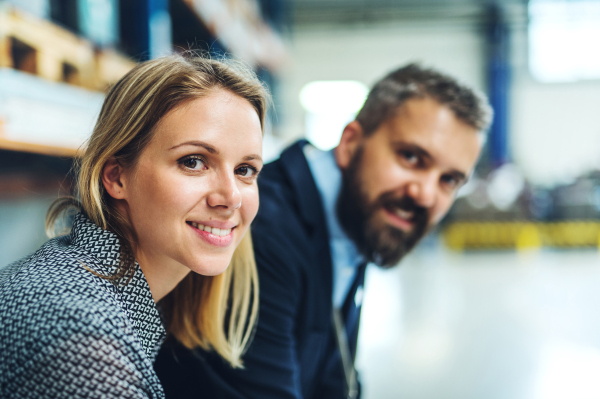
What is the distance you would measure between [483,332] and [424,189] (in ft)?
9.86

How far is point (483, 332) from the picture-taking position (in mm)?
4121

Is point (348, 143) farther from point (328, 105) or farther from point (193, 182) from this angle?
point (328, 105)

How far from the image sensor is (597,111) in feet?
38.1

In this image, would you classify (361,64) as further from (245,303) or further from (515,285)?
(245,303)

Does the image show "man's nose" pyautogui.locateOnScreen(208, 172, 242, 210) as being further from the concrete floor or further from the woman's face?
the concrete floor

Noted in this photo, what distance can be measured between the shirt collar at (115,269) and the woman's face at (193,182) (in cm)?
7

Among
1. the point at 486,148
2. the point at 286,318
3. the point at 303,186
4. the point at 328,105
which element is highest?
the point at 303,186

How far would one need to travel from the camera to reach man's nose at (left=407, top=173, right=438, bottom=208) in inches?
65.9

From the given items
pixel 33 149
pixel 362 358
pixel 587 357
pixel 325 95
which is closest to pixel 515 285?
pixel 587 357

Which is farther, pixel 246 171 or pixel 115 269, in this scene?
pixel 246 171

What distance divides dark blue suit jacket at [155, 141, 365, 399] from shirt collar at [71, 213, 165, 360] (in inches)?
12.7

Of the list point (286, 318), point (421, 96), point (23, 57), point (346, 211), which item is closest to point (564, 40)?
point (421, 96)

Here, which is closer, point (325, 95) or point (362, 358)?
point (362, 358)

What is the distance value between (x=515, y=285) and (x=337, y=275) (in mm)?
4735
